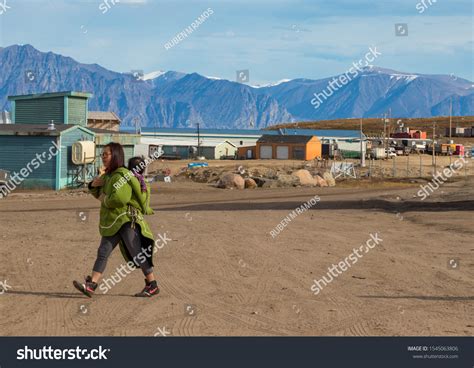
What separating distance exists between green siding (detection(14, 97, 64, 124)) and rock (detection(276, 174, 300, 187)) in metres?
13.0

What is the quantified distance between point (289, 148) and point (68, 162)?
50.0 m

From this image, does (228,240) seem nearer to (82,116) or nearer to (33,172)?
(33,172)

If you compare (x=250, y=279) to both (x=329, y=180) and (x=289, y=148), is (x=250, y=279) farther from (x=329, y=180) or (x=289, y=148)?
(x=289, y=148)

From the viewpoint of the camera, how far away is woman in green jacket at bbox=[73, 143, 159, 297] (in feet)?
34.0

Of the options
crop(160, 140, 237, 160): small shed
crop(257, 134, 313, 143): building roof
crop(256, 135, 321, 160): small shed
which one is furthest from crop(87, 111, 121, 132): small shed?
crop(160, 140, 237, 160): small shed

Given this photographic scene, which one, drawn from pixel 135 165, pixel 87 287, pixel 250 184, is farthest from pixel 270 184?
pixel 87 287

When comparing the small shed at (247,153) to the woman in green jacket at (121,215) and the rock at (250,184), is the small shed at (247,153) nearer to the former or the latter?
the rock at (250,184)

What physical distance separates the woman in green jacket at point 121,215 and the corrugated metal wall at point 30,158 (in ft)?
102

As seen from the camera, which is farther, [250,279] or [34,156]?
[34,156]

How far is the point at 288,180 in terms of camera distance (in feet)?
155

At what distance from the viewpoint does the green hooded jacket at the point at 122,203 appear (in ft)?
33.9
